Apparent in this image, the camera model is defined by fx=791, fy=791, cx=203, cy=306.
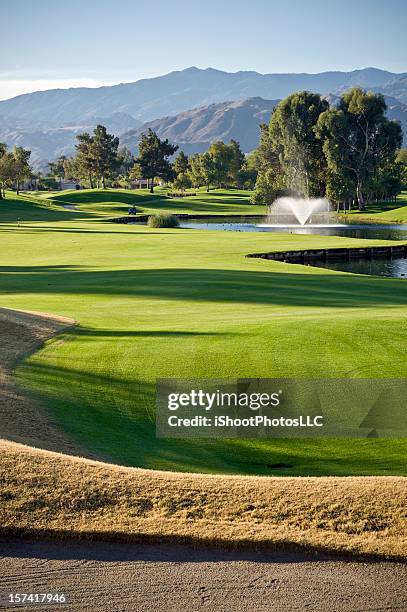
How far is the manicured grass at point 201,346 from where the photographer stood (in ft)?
43.5

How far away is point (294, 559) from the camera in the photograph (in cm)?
796

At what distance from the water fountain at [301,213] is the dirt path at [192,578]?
103257 millimetres

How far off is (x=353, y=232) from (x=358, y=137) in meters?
39.1

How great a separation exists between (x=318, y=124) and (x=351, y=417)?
385ft

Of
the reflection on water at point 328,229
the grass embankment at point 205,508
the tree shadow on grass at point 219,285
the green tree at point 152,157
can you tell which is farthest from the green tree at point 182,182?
the grass embankment at point 205,508

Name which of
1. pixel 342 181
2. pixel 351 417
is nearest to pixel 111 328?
pixel 351 417

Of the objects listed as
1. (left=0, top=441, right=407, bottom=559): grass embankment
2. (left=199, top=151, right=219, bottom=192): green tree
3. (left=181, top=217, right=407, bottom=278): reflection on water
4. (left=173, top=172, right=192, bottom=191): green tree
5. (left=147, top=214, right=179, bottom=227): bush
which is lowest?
(left=181, top=217, right=407, bottom=278): reflection on water

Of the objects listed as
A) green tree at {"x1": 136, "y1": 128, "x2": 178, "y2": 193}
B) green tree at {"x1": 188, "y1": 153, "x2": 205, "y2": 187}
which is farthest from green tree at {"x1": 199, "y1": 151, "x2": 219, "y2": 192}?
green tree at {"x1": 136, "y1": 128, "x2": 178, "y2": 193}

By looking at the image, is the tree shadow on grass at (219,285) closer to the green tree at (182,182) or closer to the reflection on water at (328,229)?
the reflection on water at (328,229)

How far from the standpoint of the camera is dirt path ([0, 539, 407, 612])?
7215mm

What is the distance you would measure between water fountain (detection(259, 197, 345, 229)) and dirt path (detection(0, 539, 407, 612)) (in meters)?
103

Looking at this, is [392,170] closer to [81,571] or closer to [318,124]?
[318,124]

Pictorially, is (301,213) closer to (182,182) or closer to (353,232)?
(353,232)

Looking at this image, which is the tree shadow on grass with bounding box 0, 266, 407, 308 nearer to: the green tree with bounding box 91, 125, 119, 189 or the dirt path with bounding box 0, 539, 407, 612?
the dirt path with bounding box 0, 539, 407, 612
